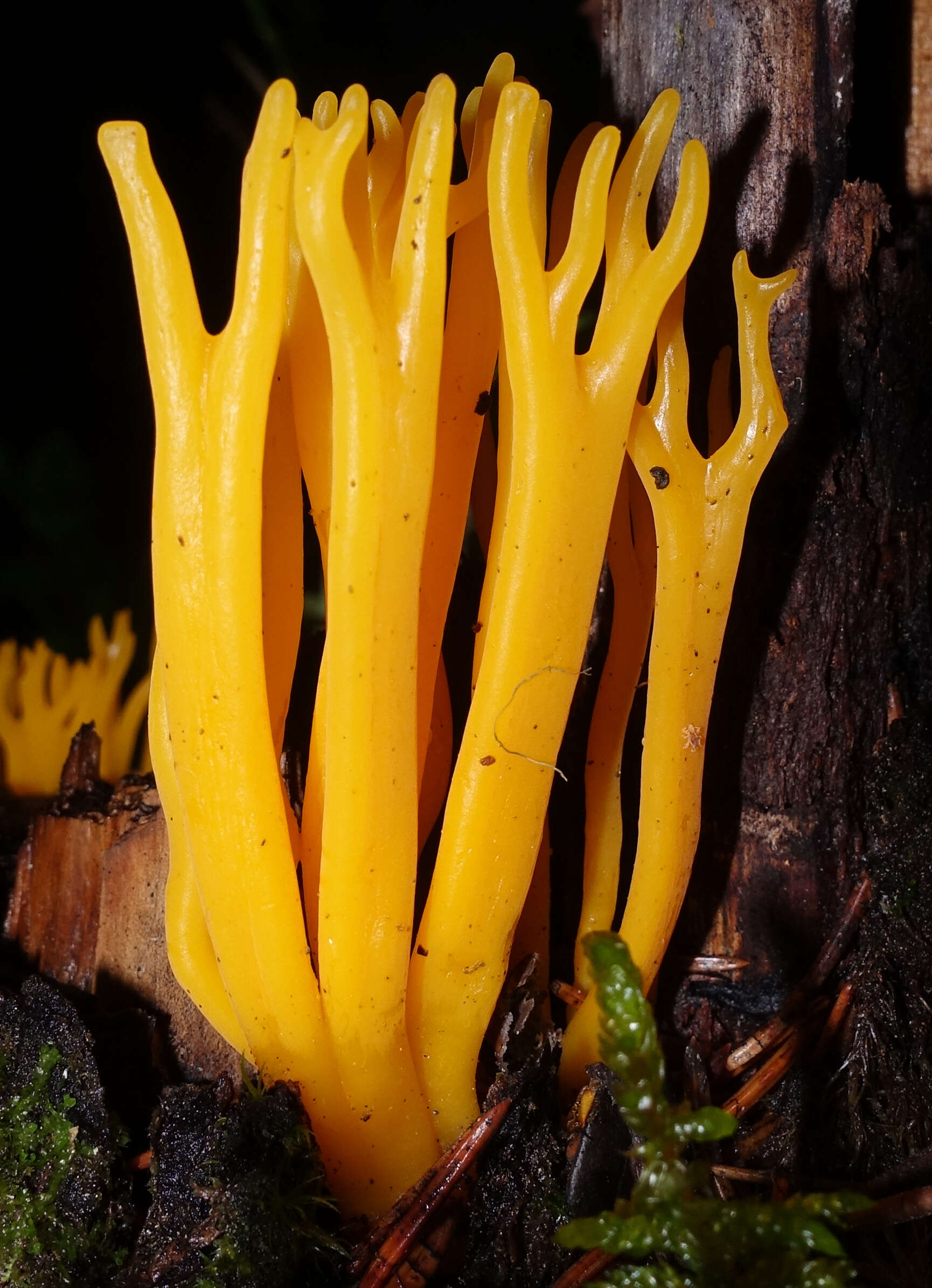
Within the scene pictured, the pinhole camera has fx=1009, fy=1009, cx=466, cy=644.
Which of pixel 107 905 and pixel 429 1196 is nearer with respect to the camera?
pixel 429 1196

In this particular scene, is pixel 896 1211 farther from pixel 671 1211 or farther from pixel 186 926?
pixel 186 926

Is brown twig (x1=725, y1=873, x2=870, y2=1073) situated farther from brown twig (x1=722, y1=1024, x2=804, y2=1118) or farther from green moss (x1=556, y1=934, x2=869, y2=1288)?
green moss (x1=556, y1=934, x2=869, y2=1288)

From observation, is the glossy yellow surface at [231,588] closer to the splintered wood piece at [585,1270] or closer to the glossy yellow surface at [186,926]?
the glossy yellow surface at [186,926]

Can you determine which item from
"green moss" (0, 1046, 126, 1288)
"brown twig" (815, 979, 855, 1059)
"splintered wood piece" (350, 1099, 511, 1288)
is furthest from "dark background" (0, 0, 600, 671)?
"green moss" (0, 1046, 126, 1288)

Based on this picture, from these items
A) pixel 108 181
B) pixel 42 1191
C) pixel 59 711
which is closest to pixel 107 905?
pixel 42 1191

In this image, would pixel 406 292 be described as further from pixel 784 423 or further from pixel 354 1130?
pixel 354 1130

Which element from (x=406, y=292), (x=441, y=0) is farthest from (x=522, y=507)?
(x=441, y=0)
